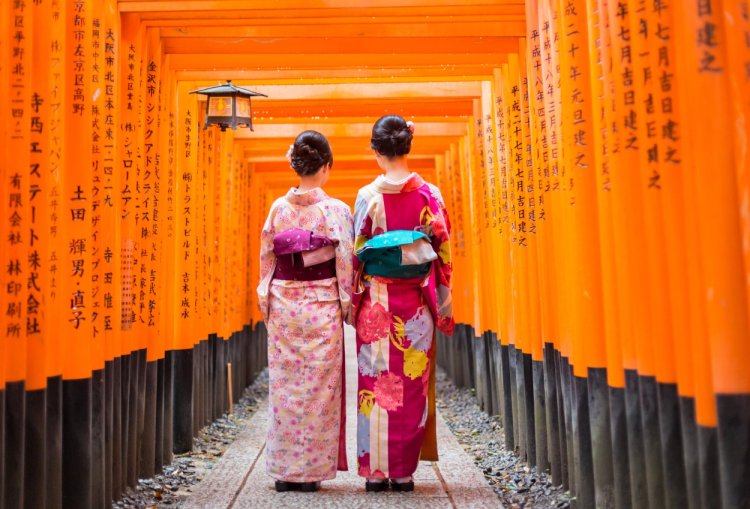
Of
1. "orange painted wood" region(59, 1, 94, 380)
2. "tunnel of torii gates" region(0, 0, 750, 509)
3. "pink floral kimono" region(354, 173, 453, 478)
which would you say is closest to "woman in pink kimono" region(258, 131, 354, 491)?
"pink floral kimono" region(354, 173, 453, 478)

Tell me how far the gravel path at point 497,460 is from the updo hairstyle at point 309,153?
2.46 m

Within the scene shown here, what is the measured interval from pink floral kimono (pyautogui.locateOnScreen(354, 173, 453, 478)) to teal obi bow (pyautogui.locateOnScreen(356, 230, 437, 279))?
0.23 feet

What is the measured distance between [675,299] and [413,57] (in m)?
4.24

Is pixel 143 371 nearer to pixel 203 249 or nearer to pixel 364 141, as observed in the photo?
pixel 203 249

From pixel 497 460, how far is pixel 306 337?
2.21 metres

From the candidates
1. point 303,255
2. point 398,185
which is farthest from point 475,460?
point 398,185

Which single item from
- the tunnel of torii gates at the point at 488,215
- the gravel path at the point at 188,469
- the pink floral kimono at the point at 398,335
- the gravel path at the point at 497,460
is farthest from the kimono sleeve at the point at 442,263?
the gravel path at the point at 188,469

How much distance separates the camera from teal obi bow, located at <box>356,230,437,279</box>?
16.3 feet

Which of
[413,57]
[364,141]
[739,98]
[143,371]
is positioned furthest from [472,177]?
[739,98]

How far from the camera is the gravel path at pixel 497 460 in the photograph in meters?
4.87

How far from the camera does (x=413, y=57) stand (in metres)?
6.71

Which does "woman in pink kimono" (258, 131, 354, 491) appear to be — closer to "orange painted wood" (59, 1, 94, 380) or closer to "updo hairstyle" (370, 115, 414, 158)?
"updo hairstyle" (370, 115, 414, 158)

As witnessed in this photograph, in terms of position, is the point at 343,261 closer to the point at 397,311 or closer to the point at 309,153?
the point at 397,311

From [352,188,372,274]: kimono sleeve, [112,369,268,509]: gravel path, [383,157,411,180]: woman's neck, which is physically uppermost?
[383,157,411,180]: woman's neck
